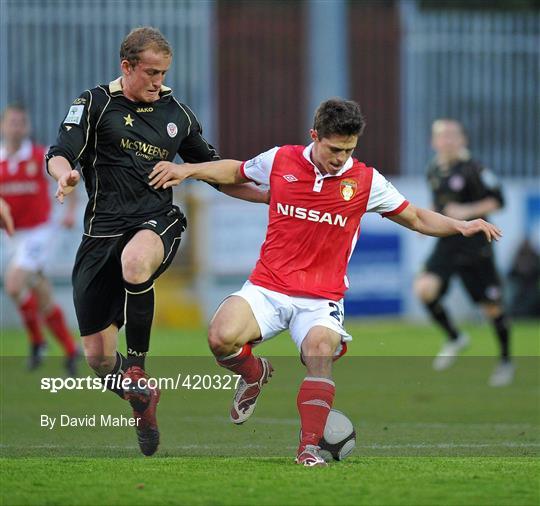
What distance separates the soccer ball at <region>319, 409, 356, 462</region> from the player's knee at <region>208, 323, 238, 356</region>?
687 millimetres

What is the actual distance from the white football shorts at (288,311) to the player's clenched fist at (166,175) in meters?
0.74

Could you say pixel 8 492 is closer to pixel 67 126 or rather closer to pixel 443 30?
pixel 67 126

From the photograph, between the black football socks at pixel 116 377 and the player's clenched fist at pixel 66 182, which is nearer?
the player's clenched fist at pixel 66 182

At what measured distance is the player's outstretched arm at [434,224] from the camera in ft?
24.2

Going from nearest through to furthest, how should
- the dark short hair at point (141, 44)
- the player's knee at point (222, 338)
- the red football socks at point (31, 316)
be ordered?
the player's knee at point (222, 338)
the dark short hair at point (141, 44)
the red football socks at point (31, 316)

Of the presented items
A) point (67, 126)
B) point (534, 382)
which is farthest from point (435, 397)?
point (67, 126)

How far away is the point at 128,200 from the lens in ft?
→ 24.7

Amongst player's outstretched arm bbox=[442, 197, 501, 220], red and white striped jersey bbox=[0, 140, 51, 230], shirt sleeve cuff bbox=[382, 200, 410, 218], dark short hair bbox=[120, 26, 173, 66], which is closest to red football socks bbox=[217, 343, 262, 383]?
shirt sleeve cuff bbox=[382, 200, 410, 218]

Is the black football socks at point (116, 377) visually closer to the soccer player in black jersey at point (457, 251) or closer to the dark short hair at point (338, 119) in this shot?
the dark short hair at point (338, 119)

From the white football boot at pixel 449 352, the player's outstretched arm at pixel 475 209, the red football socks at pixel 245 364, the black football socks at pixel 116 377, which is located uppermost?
the player's outstretched arm at pixel 475 209

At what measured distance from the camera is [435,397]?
35.7 feet

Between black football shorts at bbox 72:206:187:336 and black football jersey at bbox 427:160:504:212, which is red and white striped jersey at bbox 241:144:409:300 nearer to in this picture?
black football shorts at bbox 72:206:187:336

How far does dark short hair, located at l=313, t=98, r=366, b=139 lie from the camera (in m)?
6.97

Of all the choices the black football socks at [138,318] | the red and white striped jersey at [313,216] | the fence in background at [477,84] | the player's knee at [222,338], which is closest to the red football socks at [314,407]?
the player's knee at [222,338]
